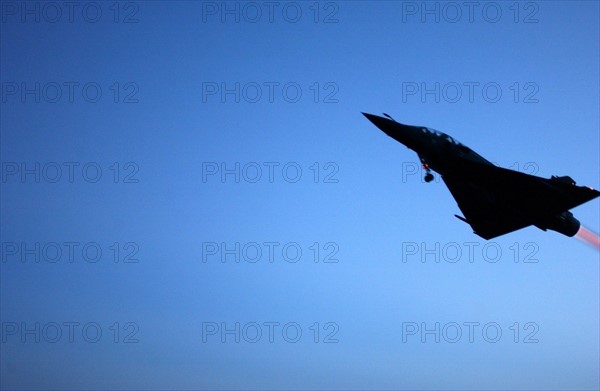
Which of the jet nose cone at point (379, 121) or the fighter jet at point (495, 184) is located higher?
the jet nose cone at point (379, 121)

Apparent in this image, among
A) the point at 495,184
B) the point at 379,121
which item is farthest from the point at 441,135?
the point at 495,184

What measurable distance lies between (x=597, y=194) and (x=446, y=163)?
35.8 ft

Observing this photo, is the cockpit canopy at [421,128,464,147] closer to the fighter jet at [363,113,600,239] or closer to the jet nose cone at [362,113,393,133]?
the fighter jet at [363,113,600,239]

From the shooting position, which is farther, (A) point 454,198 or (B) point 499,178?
(A) point 454,198

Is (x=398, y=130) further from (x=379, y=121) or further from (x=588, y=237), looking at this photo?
(x=588, y=237)

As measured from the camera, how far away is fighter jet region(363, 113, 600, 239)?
165 ft

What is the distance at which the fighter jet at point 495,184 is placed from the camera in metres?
50.4

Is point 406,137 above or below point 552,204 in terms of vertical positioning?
above

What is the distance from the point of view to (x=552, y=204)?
52.3 metres

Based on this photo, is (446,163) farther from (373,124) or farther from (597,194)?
(597,194)

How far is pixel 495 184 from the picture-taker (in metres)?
53.5

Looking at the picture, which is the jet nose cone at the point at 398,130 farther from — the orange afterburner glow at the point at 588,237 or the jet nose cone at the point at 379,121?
the orange afterburner glow at the point at 588,237

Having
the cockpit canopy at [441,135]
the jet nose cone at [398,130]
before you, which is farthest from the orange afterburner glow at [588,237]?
the jet nose cone at [398,130]

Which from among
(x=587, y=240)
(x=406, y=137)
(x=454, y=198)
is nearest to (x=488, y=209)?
(x=454, y=198)
